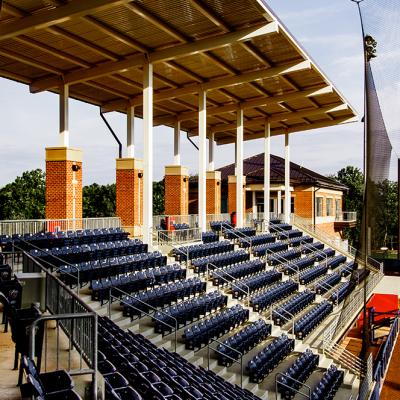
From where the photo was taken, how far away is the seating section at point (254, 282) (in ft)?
56.6

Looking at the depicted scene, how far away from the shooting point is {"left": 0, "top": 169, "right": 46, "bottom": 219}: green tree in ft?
→ 169

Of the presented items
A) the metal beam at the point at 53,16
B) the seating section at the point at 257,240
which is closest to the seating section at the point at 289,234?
the seating section at the point at 257,240

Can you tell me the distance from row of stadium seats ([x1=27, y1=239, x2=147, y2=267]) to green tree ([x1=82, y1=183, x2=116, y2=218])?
40527mm

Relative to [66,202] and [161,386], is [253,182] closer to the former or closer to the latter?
[66,202]

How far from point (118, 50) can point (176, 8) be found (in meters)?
4.07

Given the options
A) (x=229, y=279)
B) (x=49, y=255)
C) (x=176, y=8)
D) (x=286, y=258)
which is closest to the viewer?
(x=49, y=255)

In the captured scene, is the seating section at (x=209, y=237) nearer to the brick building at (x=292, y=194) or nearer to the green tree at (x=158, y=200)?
the brick building at (x=292, y=194)

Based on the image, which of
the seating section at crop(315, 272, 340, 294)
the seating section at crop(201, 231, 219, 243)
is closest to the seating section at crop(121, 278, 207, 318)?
the seating section at crop(201, 231, 219, 243)

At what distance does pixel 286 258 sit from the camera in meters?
25.3

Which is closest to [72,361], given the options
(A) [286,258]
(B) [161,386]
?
(B) [161,386]

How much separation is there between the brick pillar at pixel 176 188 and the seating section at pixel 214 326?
14.2m

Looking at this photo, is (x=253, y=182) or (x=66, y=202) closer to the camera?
(x=66, y=202)

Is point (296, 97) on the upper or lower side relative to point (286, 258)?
upper

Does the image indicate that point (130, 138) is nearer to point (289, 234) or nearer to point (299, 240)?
point (289, 234)
